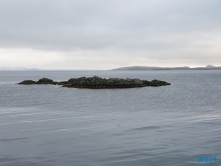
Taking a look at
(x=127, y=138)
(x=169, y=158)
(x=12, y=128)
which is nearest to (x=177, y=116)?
(x=127, y=138)

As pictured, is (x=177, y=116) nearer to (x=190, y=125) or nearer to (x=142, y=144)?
(x=190, y=125)

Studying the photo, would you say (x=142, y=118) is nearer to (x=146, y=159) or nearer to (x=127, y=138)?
(x=127, y=138)

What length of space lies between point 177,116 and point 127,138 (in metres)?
8.14

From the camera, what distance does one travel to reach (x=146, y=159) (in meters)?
10.6

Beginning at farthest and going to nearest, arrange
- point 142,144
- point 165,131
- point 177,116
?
point 177,116, point 165,131, point 142,144

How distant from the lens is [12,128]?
1642cm

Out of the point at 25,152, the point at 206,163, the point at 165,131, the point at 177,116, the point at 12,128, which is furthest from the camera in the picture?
the point at 177,116

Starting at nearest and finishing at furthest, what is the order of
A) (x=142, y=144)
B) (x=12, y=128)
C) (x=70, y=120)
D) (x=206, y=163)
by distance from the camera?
(x=206, y=163), (x=142, y=144), (x=12, y=128), (x=70, y=120)

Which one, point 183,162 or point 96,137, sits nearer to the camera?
point 183,162

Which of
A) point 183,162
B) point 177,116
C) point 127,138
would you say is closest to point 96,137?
point 127,138

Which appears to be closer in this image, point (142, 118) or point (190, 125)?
point (190, 125)

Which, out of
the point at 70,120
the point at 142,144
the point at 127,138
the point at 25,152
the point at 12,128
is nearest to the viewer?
the point at 25,152

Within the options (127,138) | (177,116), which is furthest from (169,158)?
(177,116)

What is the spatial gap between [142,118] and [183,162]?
9.32m
